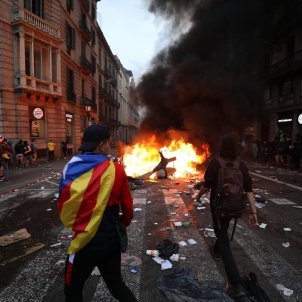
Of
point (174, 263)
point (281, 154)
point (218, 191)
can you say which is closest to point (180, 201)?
point (174, 263)

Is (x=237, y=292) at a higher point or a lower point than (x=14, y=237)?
higher

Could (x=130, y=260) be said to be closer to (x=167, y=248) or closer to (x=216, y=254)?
(x=167, y=248)

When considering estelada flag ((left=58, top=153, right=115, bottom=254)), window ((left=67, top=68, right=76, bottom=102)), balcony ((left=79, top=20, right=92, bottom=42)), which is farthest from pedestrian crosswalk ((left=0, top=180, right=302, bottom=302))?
balcony ((left=79, top=20, right=92, bottom=42))

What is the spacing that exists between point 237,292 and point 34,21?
19.5m

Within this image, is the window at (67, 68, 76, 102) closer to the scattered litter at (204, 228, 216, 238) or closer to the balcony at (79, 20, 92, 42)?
the balcony at (79, 20, 92, 42)

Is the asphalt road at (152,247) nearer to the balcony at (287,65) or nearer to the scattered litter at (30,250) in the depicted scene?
the scattered litter at (30,250)

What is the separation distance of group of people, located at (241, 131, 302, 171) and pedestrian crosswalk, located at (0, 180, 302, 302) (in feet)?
33.7

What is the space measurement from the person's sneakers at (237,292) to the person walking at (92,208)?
1.21 m

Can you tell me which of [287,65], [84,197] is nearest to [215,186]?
[84,197]

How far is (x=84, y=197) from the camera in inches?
81.9

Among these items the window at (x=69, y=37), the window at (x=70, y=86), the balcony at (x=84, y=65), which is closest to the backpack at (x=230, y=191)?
the window at (x=70, y=86)

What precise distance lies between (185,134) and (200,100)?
2.00 metres

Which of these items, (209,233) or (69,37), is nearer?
(209,233)

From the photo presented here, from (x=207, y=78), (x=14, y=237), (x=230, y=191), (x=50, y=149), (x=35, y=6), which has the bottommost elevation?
(x=14, y=237)
